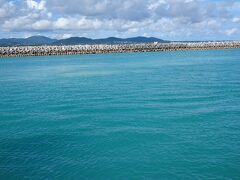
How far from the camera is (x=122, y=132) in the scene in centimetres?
1978

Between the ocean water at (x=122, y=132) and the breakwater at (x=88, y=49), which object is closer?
the ocean water at (x=122, y=132)

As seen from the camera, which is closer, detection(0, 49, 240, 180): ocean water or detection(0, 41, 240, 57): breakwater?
detection(0, 49, 240, 180): ocean water

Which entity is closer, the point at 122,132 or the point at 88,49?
the point at 122,132

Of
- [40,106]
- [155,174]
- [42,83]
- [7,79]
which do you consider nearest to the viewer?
[155,174]

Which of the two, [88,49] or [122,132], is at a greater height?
[88,49]

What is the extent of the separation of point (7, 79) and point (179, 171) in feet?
104

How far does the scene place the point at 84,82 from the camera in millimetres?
38531

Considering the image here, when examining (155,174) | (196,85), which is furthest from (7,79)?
(155,174)

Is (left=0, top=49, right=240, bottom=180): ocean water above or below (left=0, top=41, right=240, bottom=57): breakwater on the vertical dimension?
below

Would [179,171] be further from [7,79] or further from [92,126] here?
[7,79]

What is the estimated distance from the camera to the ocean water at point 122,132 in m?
15.2

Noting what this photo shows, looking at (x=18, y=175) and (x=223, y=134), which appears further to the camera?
(x=223, y=134)

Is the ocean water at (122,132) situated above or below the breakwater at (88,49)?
below

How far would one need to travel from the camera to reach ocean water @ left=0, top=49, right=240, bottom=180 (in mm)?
15250
